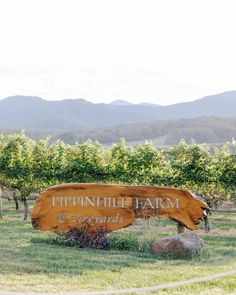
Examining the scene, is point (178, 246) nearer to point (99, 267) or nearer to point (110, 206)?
point (99, 267)

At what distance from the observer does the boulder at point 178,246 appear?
1215cm

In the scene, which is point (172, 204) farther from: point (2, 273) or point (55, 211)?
point (2, 273)

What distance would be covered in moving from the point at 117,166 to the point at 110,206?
10281mm

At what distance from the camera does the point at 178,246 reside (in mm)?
12180

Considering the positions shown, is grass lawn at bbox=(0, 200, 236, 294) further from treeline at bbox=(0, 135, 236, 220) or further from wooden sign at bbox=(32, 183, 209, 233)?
treeline at bbox=(0, 135, 236, 220)

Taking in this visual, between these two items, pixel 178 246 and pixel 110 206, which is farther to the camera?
pixel 110 206

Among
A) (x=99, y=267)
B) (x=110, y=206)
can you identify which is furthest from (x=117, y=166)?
(x=99, y=267)

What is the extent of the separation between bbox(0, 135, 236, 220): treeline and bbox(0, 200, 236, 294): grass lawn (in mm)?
9087

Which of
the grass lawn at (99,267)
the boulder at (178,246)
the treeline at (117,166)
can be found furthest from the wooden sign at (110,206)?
the treeline at (117,166)

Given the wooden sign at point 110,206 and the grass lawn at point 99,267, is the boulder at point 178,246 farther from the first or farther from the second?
the wooden sign at point 110,206

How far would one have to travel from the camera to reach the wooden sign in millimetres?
14281

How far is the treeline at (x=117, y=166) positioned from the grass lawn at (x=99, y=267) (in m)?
9.09

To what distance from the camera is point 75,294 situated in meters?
7.90

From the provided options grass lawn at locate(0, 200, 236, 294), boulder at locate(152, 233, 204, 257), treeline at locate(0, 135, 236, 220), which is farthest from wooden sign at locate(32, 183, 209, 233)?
treeline at locate(0, 135, 236, 220)
